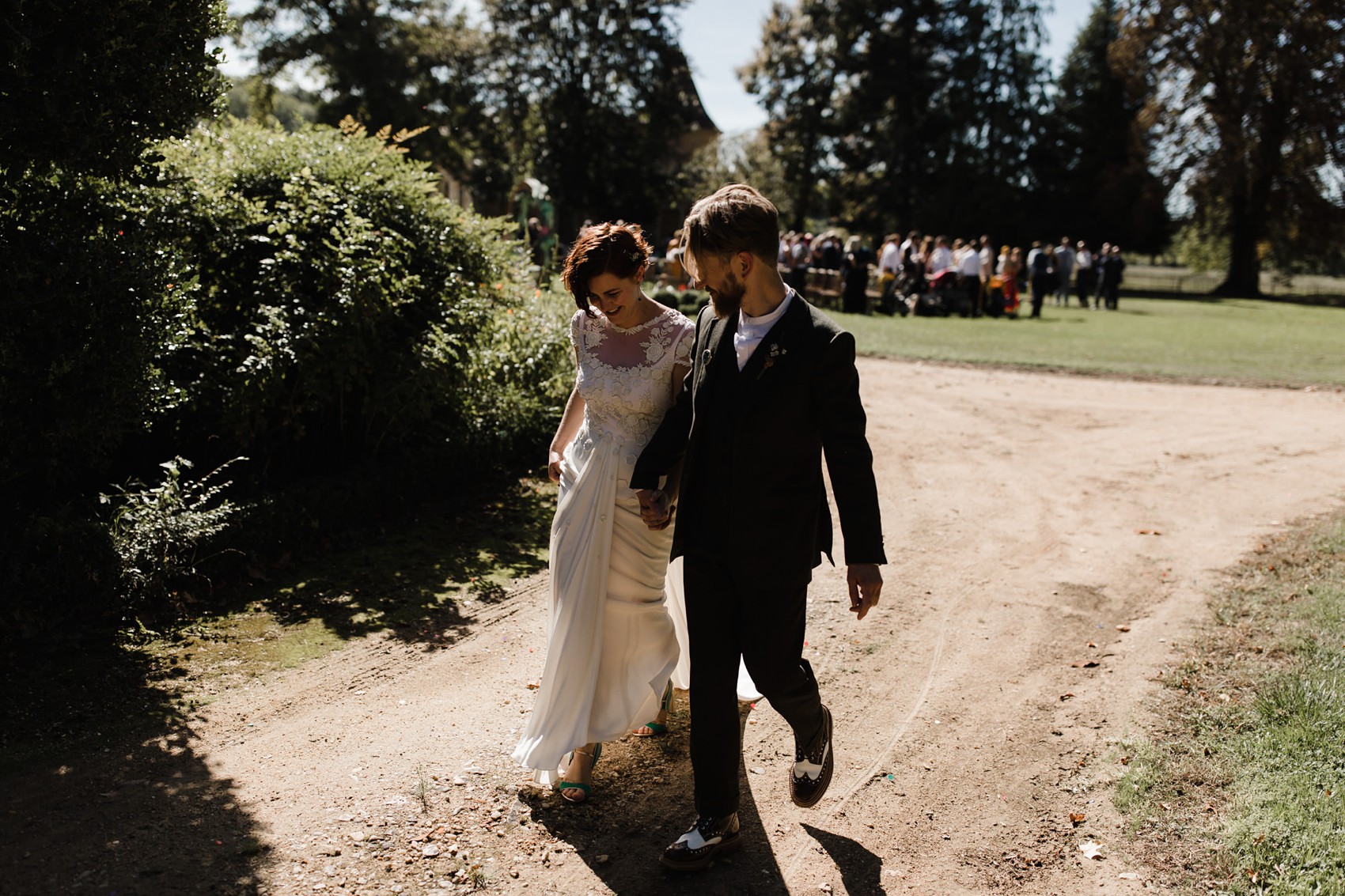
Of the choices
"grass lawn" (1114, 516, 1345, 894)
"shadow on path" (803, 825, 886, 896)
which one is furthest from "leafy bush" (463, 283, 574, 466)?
"grass lawn" (1114, 516, 1345, 894)

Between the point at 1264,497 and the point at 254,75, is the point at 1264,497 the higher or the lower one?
the lower one

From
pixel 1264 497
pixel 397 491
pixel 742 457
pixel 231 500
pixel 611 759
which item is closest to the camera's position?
pixel 742 457

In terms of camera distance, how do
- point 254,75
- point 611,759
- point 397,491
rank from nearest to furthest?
point 611,759
point 397,491
point 254,75

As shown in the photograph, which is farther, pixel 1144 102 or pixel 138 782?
pixel 1144 102

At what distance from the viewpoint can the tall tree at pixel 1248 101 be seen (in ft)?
123

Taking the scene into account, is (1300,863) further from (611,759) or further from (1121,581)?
(1121,581)

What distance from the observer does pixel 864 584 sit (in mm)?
3248

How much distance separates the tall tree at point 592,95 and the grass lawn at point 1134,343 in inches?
758

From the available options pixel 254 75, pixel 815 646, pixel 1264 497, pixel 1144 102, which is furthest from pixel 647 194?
pixel 815 646

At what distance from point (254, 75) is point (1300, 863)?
4249 cm

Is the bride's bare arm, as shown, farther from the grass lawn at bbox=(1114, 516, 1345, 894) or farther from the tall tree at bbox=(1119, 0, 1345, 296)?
the tall tree at bbox=(1119, 0, 1345, 296)

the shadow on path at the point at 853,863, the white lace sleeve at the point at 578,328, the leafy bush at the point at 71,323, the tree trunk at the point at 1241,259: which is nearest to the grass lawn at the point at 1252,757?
the shadow on path at the point at 853,863

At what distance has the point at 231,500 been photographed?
6.30 meters

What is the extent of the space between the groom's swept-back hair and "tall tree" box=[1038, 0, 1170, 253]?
47641 mm
